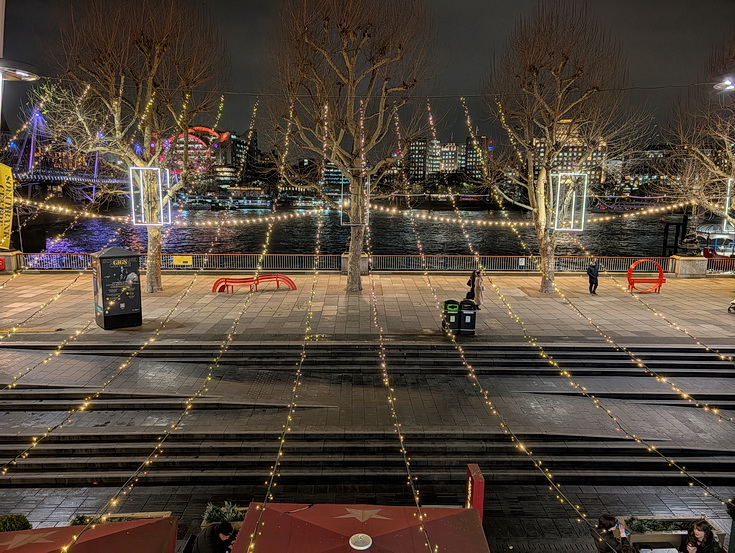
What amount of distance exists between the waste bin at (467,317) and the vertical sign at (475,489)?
6698 mm

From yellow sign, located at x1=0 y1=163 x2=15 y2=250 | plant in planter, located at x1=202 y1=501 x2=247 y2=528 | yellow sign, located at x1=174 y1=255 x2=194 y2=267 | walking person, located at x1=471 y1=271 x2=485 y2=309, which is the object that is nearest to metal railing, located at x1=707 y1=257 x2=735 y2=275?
walking person, located at x1=471 y1=271 x2=485 y2=309

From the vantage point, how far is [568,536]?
720 centimetres

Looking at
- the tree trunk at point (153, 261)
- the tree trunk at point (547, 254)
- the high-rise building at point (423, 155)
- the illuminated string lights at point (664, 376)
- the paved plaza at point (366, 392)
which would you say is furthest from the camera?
the high-rise building at point (423, 155)

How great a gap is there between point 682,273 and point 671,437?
15.6m

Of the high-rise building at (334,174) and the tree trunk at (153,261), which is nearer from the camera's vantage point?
the tree trunk at (153,261)

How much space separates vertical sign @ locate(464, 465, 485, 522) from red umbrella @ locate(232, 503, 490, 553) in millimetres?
1643

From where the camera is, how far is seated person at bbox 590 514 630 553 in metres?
6.15

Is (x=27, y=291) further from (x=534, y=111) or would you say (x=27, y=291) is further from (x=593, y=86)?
(x=593, y=86)

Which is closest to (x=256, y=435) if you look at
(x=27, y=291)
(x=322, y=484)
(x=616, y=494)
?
(x=322, y=484)

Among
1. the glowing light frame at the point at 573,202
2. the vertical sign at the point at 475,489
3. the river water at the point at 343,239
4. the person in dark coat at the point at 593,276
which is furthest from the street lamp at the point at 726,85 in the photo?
the river water at the point at 343,239

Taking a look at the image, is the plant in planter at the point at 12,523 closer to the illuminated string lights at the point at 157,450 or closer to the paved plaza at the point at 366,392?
the illuminated string lights at the point at 157,450

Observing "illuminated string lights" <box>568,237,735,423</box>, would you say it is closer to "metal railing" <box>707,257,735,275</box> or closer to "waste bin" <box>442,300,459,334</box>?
"waste bin" <box>442,300,459,334</box>

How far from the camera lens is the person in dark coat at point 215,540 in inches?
220

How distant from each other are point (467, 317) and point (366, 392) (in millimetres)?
3894
